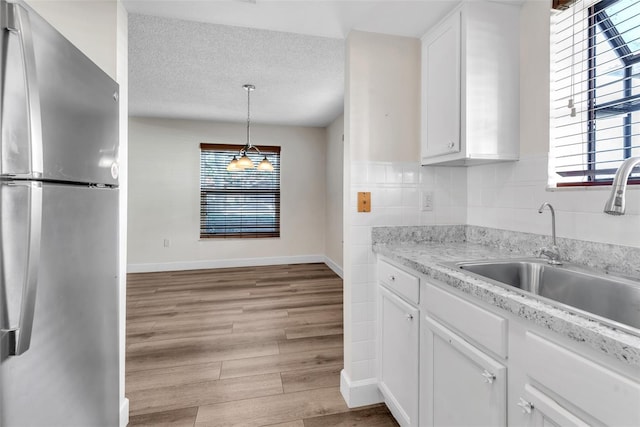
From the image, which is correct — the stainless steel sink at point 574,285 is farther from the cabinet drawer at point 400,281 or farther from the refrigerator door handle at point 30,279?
the refrigerator door handle at point 30,279

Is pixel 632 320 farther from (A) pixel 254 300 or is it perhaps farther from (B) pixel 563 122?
(A) pixel 254 300

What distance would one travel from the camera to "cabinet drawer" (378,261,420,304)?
4.72ft

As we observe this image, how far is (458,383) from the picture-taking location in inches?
45.6

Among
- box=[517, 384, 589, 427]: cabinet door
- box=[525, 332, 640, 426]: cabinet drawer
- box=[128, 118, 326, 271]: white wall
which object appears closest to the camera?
box=[525, 332, 640, 426]: cabinet drawer

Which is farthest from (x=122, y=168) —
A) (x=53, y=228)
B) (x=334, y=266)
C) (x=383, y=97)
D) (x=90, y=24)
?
(x=334, y=266)

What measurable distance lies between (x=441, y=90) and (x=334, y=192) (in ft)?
11.0

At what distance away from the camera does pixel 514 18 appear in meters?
1.63

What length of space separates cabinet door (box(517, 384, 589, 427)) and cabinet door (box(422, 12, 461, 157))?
113 cm

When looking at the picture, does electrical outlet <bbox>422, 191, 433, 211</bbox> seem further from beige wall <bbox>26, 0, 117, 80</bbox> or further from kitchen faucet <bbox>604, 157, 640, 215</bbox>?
beige wall <bbox>26, 0, 117, 80</bbox>

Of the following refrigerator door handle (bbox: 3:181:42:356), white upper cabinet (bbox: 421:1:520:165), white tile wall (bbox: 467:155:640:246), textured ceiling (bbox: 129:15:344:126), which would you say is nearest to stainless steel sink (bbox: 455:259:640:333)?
white tile wall (bbox: 467:155:640:246)

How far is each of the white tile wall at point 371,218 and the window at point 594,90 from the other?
2.33ft

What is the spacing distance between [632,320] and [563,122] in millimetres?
936

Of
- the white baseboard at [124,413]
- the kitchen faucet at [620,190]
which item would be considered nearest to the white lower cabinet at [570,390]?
the kitchen faucet at [620,190]

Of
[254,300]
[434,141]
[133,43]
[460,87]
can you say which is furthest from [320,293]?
[133,43]
